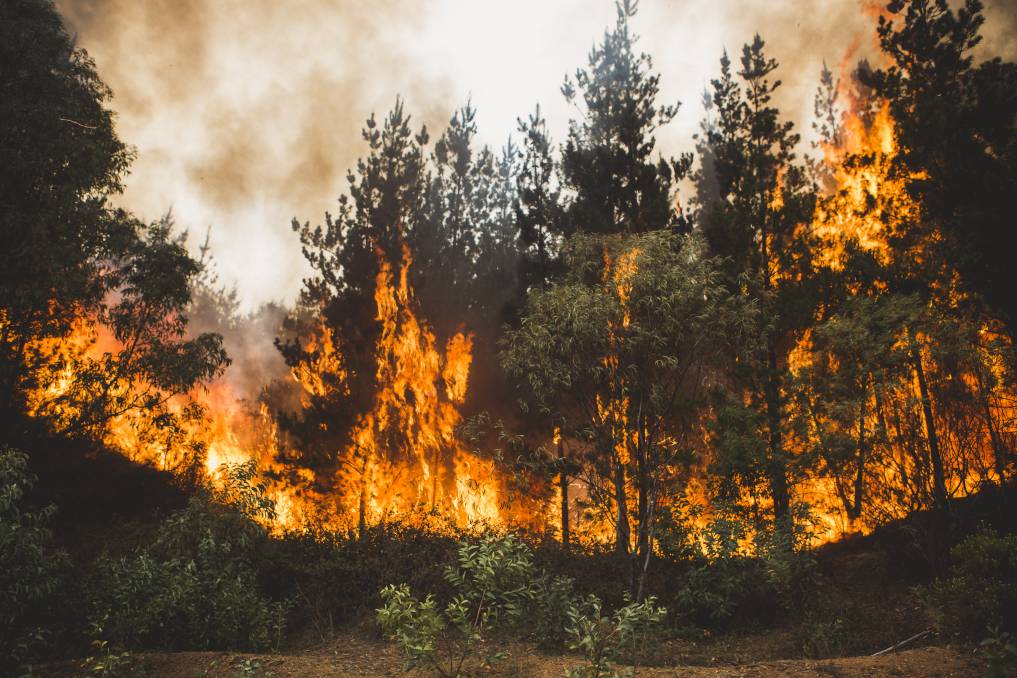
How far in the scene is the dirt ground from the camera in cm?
611

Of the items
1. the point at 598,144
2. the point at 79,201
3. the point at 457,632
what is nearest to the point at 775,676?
the point at 457,632

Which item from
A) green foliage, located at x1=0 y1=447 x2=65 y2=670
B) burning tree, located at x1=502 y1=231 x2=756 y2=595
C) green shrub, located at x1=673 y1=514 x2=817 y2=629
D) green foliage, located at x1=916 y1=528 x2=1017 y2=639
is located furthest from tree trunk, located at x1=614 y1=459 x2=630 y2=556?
green foliage, located at x1=0 y1=447 x2=65 y2=670

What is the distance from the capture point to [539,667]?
724cm

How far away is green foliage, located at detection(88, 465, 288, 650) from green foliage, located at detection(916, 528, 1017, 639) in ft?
32.3

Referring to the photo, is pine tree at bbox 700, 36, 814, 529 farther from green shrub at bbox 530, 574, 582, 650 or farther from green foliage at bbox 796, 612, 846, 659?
green shrub at bbox 530, 574, 582, 650

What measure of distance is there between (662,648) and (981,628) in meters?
4.36

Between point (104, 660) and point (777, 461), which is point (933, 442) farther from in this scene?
point (104, 660)

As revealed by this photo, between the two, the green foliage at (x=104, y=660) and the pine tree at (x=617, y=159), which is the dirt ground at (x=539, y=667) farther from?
the pine tree at (x=617, y=159)

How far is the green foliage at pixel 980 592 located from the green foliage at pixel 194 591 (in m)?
9.85

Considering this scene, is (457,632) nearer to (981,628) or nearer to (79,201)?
(981,628)

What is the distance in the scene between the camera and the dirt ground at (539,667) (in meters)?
6.11

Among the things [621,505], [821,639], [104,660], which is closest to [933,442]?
[821,639]

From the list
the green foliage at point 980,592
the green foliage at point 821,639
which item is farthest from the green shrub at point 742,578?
the green foliage at point 980,592

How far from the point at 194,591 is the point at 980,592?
34.7 ft
